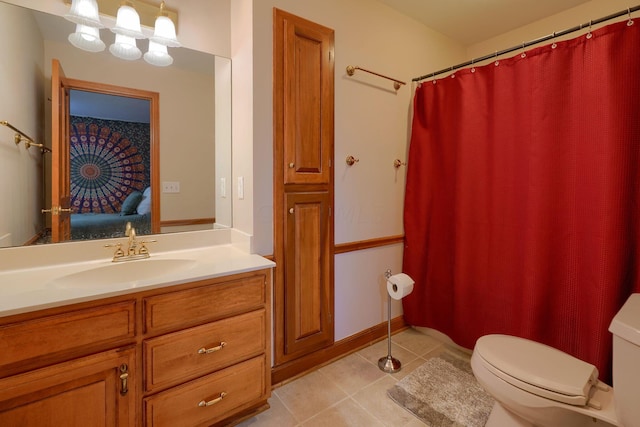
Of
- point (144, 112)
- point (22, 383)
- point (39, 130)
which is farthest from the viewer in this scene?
point (144, 112)

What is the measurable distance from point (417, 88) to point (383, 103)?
326 mm

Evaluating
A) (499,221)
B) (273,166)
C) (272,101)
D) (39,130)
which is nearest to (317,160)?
(273,166)

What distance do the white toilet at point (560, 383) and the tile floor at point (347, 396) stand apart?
47cm

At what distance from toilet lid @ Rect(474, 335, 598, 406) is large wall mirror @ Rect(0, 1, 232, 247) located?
1.56 metres

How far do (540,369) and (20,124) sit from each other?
7.99 ft

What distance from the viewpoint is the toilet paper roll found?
1.92 metres

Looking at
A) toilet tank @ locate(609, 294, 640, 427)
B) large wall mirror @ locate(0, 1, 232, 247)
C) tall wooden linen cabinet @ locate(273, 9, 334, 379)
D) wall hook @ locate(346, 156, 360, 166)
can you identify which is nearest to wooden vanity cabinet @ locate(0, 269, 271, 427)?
tall wooden linen cabinet @ locate(273, 9, 334, 379)

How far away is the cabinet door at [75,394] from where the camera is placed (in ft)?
3.12

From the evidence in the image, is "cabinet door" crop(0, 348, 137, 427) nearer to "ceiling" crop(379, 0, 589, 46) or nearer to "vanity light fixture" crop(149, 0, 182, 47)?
"vanity light fixture" crop(149, 0, 182, 47)

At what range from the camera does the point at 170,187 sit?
175cm

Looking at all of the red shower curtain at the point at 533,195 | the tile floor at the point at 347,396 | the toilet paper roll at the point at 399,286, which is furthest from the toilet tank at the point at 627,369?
the toilet paper roll at the point at 399,286

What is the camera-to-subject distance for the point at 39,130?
1.38 metres

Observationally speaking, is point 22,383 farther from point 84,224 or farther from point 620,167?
point 620,167

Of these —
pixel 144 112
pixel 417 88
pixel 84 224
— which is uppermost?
pixel 417 88
